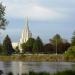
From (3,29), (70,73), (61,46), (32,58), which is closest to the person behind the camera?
(70,73)

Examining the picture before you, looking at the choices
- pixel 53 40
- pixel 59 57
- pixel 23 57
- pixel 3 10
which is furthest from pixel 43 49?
pixel 3 10

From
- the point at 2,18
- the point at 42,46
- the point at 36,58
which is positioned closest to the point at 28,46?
the point at 42,46

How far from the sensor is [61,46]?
173 m

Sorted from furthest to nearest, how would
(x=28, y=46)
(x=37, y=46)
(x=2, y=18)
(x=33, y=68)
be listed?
(x=28, y=46) < (x=37, y=46) < (x=33, y=68) < (x=2, y=18)

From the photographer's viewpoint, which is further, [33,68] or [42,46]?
[42,46]

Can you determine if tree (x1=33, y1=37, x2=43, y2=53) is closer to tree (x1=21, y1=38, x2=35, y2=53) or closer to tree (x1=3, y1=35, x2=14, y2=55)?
tree (x1=21, y1=38, x2=35, y2=53)

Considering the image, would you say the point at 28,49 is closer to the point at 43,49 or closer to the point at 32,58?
the point at 43,49

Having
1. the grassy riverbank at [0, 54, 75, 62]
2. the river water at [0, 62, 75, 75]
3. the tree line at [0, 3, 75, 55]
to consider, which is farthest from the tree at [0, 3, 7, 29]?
the tree line at [0, 3, 75, 55]

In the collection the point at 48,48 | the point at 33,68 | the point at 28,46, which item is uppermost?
the point at 28,46

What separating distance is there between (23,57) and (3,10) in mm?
114184

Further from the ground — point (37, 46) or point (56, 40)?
point (56, 40)

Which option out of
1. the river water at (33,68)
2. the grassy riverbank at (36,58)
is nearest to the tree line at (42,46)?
the grassy riverbank at (36,58)

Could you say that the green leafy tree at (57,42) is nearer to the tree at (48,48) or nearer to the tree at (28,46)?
the tree at (48,48)

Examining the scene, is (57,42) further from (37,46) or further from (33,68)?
(33,68)
